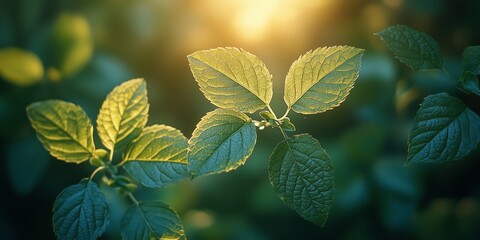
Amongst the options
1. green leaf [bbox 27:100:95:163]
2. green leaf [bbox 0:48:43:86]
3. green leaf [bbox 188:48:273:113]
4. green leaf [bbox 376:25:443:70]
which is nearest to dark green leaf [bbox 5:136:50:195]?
green leaf [bbox 0:48:43:86]

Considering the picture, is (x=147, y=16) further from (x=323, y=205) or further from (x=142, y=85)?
(x=323, y=205)

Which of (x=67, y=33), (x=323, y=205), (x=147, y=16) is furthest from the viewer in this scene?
(x=147, y=16)

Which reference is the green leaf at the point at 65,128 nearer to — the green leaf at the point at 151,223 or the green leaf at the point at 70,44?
the green leaf at the point at 151,223

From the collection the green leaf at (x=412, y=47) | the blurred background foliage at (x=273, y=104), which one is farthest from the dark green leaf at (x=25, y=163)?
the green leaf at (x=412, y=47)

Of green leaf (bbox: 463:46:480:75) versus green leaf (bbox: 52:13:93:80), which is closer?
green leaf (bbox: 463:46:480:75)

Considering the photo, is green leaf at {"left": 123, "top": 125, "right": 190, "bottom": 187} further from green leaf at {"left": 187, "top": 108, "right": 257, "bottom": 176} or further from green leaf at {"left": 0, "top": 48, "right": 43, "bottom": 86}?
green leaf at {"left": 0, "top": 48, "right": 43, "bottom": 86}

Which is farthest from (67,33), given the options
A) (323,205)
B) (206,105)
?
(323,205)

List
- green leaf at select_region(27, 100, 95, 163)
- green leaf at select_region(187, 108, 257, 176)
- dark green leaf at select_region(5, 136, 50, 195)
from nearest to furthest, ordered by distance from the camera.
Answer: green leaf at select_region(187, 108, 257, 176), green leaf at select_region(27, 100, 95, 163), dark green leaf at select_region(5, 136, 50, 195)
